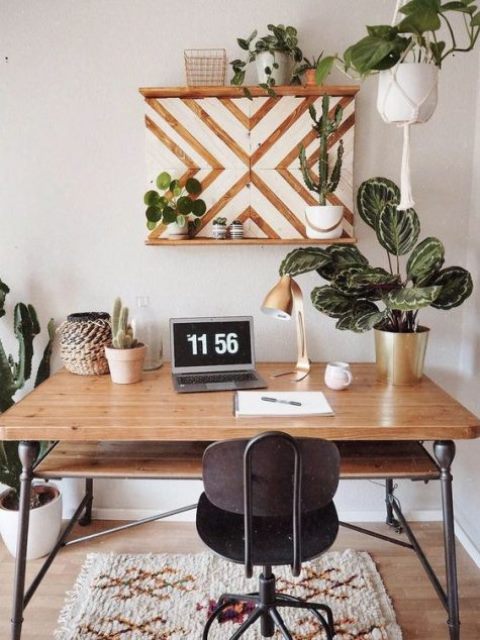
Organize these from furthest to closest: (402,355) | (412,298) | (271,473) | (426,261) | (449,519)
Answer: (402,355) < (426,261) < (412,298) < (449,519) < (271,473)

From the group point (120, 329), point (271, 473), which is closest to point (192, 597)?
point (271, 473)

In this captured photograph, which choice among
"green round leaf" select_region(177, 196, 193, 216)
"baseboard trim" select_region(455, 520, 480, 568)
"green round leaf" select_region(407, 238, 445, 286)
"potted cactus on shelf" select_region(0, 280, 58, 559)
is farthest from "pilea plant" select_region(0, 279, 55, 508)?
"baseboard trim" select_region(455, 520, 480, 568)

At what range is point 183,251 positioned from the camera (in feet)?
7.47

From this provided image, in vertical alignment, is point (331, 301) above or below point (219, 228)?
below

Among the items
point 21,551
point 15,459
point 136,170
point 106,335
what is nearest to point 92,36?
point 136,170

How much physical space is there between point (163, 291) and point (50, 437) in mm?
905

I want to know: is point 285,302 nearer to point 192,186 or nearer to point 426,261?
point 426,261

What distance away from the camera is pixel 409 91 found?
61.4 inches

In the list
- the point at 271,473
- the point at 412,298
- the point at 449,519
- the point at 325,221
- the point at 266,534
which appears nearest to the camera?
the point at 271,473

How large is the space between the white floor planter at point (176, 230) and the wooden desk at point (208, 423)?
67 cm

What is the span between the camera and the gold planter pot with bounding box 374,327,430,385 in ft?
6.34

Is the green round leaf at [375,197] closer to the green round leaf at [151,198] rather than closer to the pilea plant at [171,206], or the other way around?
the pilea plant at [171,206]

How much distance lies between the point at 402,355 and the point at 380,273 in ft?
1.07

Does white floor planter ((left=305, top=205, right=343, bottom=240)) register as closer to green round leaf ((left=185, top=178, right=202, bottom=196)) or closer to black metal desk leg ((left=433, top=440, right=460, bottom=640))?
green round leaf ((left=185, top=178, right=202, bottom=196))
